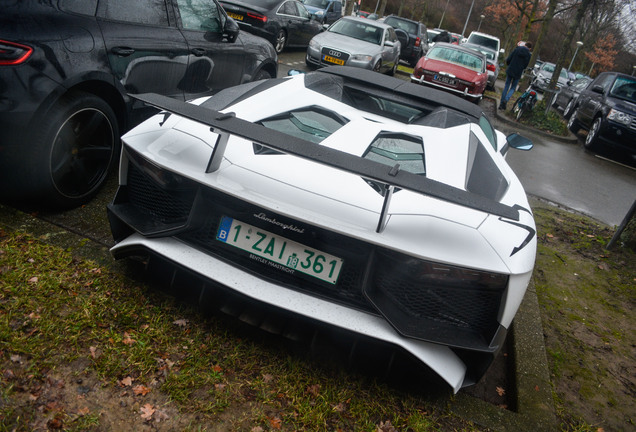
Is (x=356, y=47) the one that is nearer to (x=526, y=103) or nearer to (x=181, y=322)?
(x=526, y=103)

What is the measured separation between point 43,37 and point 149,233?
4.86ft

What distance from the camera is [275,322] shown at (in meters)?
1.97

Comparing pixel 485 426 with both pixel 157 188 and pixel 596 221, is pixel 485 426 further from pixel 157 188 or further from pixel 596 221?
pixel 596 221

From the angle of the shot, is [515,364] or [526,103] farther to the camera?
[526,103]

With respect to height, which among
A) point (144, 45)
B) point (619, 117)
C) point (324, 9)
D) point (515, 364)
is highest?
→ point (324, 9)

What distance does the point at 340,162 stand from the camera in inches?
69.1

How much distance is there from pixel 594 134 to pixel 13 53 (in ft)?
38.1

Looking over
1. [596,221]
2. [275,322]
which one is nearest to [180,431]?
[275,322]

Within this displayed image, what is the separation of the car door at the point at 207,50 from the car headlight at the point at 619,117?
919cm

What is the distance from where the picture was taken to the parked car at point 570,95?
46.1ft

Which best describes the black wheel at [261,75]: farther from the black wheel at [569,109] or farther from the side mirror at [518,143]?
the black wheel at [569,109]

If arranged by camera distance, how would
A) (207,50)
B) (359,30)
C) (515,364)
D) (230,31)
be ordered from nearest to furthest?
(515,364)
(207,50)
(230,31)
(359,30)

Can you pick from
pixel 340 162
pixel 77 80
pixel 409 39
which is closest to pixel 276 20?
pixel 409 39

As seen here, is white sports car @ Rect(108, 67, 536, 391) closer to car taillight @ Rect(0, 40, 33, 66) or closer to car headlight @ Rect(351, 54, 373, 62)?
car taillight @ Rect(0, 40, 33, 66)
